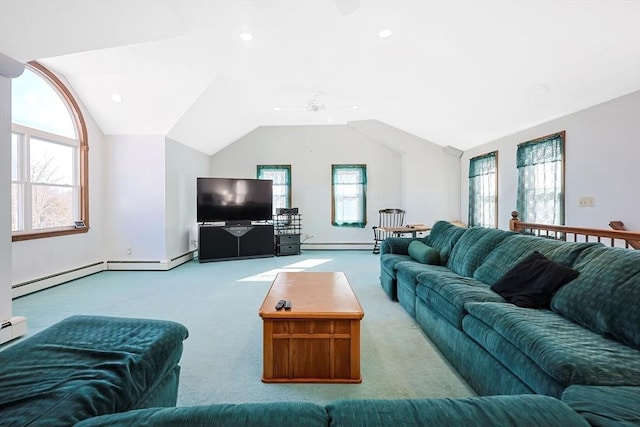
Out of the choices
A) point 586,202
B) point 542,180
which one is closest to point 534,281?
point 586,202

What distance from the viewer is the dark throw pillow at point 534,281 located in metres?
2.05

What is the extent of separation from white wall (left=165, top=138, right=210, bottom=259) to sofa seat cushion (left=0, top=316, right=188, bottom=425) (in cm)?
416

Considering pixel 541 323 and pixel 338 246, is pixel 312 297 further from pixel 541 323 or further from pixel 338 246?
pixel 338 246

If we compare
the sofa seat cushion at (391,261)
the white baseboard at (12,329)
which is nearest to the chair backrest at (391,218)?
the sofa seat cushion at (391,261)

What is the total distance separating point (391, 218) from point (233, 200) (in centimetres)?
377

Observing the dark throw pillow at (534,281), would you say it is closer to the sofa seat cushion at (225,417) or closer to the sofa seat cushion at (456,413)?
the sofa seat cushion at (456,413)

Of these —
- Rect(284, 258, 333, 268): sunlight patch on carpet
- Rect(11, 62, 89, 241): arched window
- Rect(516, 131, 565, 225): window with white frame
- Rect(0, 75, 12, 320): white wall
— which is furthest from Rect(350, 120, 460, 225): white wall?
Rect(0, 75, 12, 320): white wall

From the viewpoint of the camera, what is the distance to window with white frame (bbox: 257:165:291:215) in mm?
7789

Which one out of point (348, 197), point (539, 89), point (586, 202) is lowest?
point (586, 202)

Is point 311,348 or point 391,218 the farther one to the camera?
point 391,218

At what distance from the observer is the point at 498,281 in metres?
2.45

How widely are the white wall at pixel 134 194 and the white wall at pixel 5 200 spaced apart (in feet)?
8.79

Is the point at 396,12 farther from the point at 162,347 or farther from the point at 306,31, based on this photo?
the point at 162,347

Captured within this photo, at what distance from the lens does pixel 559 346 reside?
Result: 56.8 inches
